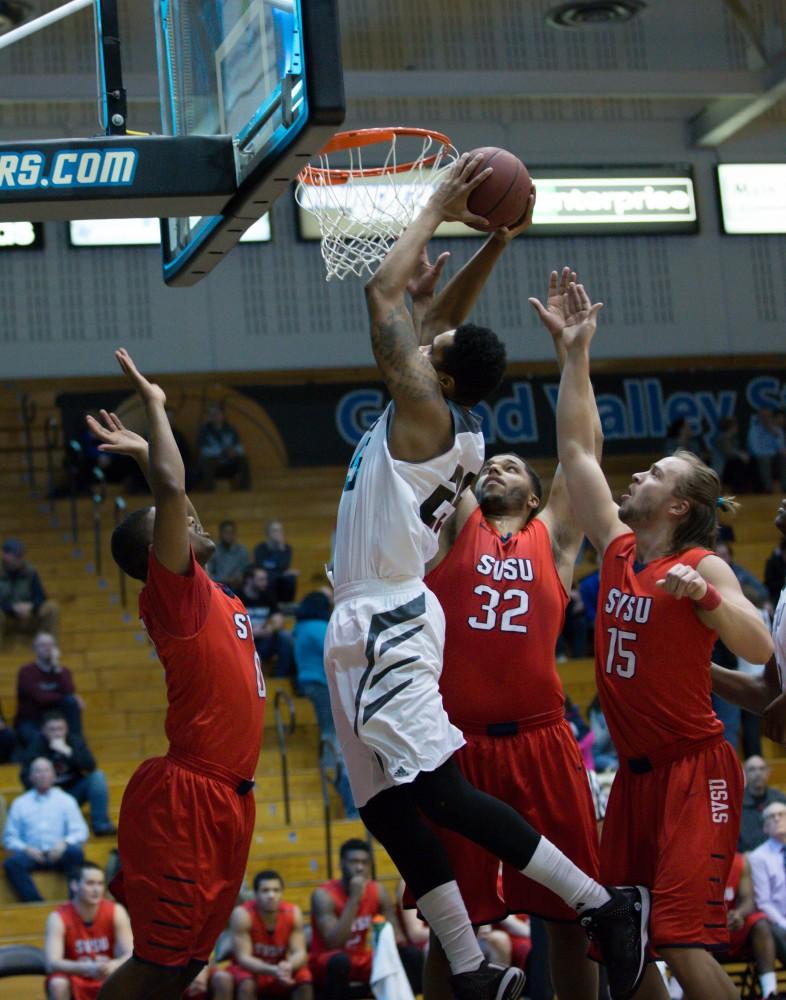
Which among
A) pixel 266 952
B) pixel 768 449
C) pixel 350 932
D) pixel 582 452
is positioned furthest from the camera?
pixel 768 449

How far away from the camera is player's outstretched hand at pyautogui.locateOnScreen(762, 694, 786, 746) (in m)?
5.78

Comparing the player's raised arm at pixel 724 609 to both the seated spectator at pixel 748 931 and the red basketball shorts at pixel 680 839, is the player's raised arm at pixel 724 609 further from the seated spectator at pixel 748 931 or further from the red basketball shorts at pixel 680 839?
the seated spectator at pixel 748 931

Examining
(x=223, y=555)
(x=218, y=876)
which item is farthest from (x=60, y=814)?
(x=218, y=876)

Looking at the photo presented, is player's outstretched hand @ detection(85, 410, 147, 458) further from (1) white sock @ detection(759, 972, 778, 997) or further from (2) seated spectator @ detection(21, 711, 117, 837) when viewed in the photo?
(2) seated spectator @ detection(21, 711, 117, 837)

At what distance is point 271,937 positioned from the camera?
10.9m

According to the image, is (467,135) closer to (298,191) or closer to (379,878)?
(379,878)

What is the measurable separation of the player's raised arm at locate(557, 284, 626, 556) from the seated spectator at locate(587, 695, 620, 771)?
24.7 feet

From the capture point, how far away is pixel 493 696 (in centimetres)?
585

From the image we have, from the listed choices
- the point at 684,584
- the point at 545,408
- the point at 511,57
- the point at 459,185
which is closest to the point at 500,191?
the point at 459,185

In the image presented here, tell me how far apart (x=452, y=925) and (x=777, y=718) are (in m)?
1.58

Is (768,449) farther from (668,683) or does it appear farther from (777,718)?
(668,683)

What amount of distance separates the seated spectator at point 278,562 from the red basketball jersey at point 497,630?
37.3ft

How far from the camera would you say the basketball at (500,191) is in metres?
5.61

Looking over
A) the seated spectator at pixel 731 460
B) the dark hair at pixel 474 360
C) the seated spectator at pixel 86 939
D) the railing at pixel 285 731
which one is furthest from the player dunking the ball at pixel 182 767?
the seated spectator at pixel 731 460
